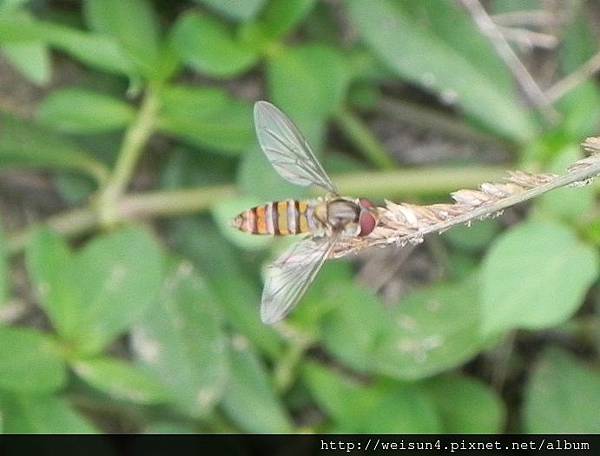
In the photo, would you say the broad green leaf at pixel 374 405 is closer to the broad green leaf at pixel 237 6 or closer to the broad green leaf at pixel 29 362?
the broad green leaf at pixel 29 362

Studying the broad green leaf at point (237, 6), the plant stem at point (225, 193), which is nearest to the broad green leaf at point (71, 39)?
the broad green leaf at point (237, 6)

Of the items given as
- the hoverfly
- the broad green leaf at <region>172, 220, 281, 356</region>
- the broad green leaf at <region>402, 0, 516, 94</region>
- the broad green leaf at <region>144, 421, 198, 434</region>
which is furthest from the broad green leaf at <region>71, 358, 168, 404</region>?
the broad green leaf at <region>402, 0, 516, 94</region>

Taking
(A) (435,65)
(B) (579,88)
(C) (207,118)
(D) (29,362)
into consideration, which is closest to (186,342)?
(D) (29,362)

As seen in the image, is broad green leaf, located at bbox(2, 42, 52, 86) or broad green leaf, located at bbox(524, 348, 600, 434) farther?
broad green leaf, located at bbox(524, 348, 600, 434)

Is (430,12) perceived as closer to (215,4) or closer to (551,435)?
(215,4)

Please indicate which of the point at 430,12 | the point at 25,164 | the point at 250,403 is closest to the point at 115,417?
the point at 250,403

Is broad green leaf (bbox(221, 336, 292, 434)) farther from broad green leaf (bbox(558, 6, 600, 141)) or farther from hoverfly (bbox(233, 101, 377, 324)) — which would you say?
broad green leaf (bbox(558, 6, 600, 141))

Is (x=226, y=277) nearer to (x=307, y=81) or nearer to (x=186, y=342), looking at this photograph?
(x=186, y=342)
